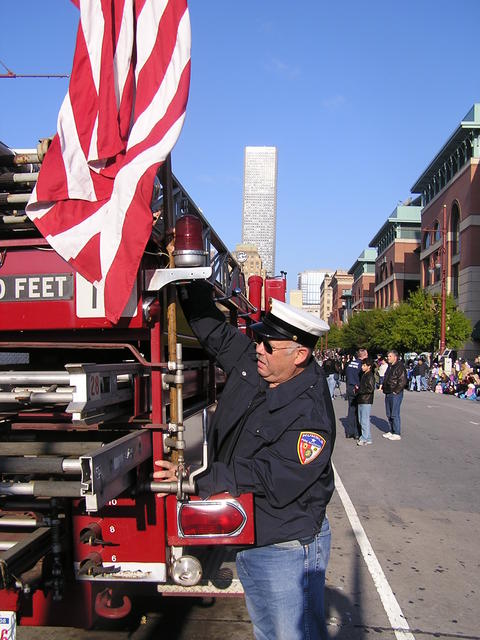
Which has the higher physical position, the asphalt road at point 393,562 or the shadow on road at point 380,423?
the asphalt road at point 393,562

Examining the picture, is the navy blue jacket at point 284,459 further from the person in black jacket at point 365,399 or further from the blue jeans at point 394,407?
the blue jeans at point 394,407

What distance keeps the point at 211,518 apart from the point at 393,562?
3441mm

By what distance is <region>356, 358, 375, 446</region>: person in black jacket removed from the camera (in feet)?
36.4

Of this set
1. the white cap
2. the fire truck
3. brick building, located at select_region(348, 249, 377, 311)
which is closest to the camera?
the fire truck

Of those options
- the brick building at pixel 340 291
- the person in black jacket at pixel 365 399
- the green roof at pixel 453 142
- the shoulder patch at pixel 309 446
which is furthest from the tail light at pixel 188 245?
the brick building at pixel 340 291

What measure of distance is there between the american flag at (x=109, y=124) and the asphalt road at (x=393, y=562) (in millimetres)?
2607

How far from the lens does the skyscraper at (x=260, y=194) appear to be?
15138 cm

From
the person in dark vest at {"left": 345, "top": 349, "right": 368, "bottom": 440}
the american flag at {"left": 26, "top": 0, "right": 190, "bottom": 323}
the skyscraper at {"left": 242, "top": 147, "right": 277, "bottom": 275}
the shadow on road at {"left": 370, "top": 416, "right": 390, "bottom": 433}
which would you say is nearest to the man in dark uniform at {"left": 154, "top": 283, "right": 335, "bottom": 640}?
the american flag at {"left": 26, "top": 0, "right": 190, "bottom": 323}

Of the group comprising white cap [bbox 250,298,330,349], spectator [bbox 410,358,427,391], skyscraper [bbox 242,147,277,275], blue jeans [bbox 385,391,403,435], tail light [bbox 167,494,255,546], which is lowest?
spectator [bbox 410,358,427,391]

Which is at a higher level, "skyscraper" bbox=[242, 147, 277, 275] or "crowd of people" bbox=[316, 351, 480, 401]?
"skyscraper" bbox=[242, 147, 277, 275]

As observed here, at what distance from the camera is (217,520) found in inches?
98.1

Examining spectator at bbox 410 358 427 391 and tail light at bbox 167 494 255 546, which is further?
spectator at bbox 410 358 427 391

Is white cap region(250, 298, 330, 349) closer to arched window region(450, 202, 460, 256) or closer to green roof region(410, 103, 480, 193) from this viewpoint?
green roof region(410, 103, 480, 193)

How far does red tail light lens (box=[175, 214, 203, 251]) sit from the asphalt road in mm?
2568
